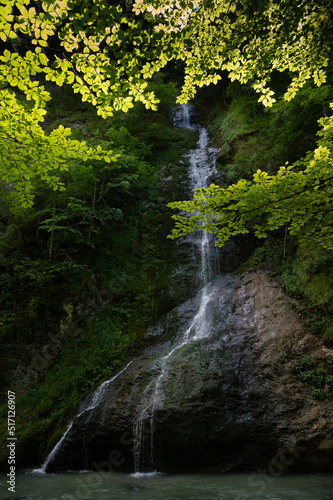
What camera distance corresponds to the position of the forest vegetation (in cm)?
287

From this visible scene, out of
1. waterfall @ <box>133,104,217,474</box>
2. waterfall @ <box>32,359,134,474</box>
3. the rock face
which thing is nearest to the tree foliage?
the rock face

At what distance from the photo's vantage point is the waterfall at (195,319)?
576 centimetres

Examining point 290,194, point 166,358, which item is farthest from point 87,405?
point 290,194

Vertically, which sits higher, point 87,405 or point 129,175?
point 129,175

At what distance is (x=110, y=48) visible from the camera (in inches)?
106

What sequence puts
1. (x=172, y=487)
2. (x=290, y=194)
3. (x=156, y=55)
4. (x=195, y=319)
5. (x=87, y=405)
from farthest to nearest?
1. (x=195, y=319)
2. (x=87, y=405)
3. (x=172, y=487)
4. (x=290, y=194)
5. (x=156, y=55)

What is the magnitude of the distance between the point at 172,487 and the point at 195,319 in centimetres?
453

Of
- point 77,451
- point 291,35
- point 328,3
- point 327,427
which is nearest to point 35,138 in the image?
point 291,35

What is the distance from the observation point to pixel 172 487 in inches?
183

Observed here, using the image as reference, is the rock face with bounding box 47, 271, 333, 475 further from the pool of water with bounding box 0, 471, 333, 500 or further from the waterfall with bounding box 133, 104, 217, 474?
the pool of water with bounding box 0, 471, 333, 500

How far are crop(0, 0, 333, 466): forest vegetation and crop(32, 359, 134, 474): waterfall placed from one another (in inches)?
11.4

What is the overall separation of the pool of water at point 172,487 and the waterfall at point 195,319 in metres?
0.62

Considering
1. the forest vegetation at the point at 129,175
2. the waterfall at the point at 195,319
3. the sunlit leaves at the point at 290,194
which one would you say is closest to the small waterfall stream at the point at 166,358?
the waterfall at the point at 195,319

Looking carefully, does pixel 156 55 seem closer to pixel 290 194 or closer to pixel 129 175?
pixel 290 194
